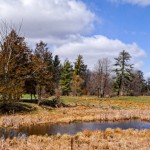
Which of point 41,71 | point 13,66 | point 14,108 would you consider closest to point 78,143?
point 14,108

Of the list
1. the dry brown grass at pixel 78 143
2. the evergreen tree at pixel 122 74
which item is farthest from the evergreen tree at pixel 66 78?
the dry brown grass at pixel 78 143

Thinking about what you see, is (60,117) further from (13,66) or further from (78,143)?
(78,143)

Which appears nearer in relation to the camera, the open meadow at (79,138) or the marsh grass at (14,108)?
the open meadow at (79,138)

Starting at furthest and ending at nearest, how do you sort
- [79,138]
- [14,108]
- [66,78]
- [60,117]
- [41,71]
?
[66,78] < [41,71] < [14,108] < [60,117] < [79,138]

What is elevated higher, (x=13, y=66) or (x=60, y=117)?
(x=13, y=66)

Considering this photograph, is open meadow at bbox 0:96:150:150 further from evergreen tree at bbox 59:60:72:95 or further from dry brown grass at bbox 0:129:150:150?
evergreen tree at bbox 59:60:72:95

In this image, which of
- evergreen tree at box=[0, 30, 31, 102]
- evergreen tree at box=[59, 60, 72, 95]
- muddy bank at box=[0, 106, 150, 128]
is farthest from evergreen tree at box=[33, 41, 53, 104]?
evergreen tree at box=[59, 60, 72, 95]

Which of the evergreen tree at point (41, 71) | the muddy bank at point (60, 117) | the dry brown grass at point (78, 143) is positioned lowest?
the dry brown grass at point (78, 143)

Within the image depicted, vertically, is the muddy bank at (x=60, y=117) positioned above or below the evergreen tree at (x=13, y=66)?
below

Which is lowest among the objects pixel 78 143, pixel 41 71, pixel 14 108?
pixel 78 143

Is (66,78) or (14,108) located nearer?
(14,108)

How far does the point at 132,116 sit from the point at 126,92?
5264cm

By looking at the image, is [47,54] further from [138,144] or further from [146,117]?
[138,144]

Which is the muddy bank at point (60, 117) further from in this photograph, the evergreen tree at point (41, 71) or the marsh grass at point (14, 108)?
the evergreen tree at point (41, 71)
